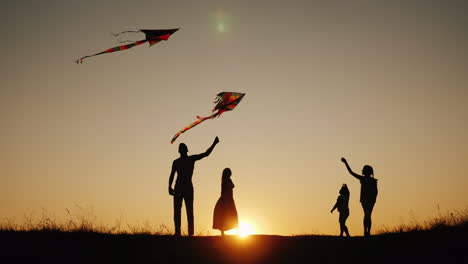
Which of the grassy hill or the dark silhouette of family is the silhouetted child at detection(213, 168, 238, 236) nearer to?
the dark silhouette of family

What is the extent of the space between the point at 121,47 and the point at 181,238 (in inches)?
218

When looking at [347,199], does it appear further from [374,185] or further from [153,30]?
[153,30]

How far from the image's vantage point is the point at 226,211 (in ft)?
50.2

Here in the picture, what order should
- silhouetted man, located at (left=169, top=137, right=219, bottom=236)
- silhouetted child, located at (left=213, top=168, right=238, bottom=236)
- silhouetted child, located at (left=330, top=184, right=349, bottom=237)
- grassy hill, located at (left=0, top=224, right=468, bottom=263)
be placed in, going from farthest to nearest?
silhouetted child, located at (left=330, top=184, right=349, bottom=237), silhouetted child, located at (left=213, top=168, right=238, bottom=236), silhouetted man, located at (left=169, top=137, right=219, bottom=236), grassy hill, located at (left=0, top=224, right=468, bottom=263)

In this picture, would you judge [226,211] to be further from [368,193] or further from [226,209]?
[368,193]

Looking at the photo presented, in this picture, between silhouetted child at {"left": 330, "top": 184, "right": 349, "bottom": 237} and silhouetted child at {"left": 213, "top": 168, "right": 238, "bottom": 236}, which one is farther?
silhouetted child at {"left": 330, "top": 184, "right": 349, "bottom": 237}

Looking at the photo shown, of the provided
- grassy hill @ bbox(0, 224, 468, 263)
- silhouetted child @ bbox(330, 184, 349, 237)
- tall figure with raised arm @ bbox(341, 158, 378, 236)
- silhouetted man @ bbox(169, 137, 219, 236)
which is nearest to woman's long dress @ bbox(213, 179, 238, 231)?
silhouetted man @ bbox(169, 137, 219, 236)

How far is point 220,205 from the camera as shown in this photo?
50.6 feet

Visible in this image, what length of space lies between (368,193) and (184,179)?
5169mm

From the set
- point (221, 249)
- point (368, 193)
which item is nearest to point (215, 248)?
point (221, 249)

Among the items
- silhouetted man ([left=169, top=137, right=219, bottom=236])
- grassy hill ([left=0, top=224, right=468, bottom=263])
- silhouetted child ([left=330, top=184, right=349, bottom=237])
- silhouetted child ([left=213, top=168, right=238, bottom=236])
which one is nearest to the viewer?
grassy hill ([left=0, top=224, right=468, bottom=263])

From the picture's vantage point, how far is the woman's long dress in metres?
15.2

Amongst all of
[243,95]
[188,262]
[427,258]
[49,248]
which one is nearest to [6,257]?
[49,248]

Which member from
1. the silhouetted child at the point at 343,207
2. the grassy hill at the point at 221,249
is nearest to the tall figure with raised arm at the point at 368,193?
the grassy hill at the point at 221,249
